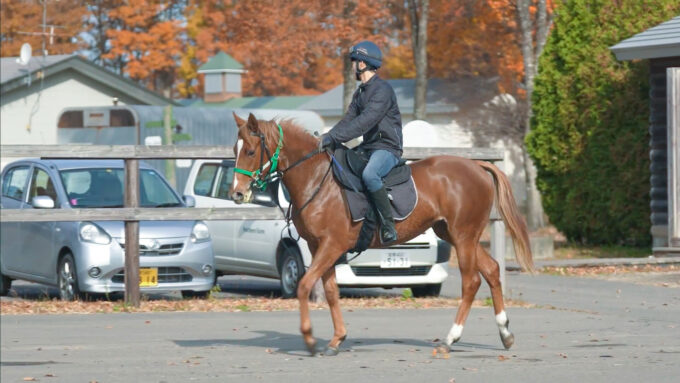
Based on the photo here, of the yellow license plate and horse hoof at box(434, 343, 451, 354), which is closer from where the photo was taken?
horse hoof at box(434, 343, 451, 354)

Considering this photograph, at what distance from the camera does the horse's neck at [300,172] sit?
1085 cm

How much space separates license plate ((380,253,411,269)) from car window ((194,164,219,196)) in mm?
3393

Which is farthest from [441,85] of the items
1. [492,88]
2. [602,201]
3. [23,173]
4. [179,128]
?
[23,173]

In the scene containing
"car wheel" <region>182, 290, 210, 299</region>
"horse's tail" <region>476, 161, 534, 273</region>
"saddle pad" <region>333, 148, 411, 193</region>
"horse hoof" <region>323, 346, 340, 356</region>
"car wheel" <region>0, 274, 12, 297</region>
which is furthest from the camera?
"car wheel" <region>0, 274, 12, 297</region>

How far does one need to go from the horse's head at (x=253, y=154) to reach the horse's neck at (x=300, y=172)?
0.15 meters

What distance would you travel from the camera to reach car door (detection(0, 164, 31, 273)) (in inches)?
650

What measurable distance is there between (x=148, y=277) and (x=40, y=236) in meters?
1.76

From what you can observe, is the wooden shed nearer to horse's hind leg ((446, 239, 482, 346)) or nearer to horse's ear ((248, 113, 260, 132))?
horse's hind leg ((446, 239, 482, 346))

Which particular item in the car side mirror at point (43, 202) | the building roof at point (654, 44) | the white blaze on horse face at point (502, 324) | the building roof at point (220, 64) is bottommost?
the white blaze on horse face at point (502, 324)

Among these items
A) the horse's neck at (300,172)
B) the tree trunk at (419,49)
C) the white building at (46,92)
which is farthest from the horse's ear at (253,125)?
the white building at (46,92)

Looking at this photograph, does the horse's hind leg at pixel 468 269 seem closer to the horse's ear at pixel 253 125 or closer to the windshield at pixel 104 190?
the horse's ear at pixel 253 125

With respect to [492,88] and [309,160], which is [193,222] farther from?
[492,88]

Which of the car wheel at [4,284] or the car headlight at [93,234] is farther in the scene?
the car wheel at [4,284]

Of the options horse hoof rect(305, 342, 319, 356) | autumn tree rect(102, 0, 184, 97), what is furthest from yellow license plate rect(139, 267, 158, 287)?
autumn tree rect(102, 0, 184, 97)
